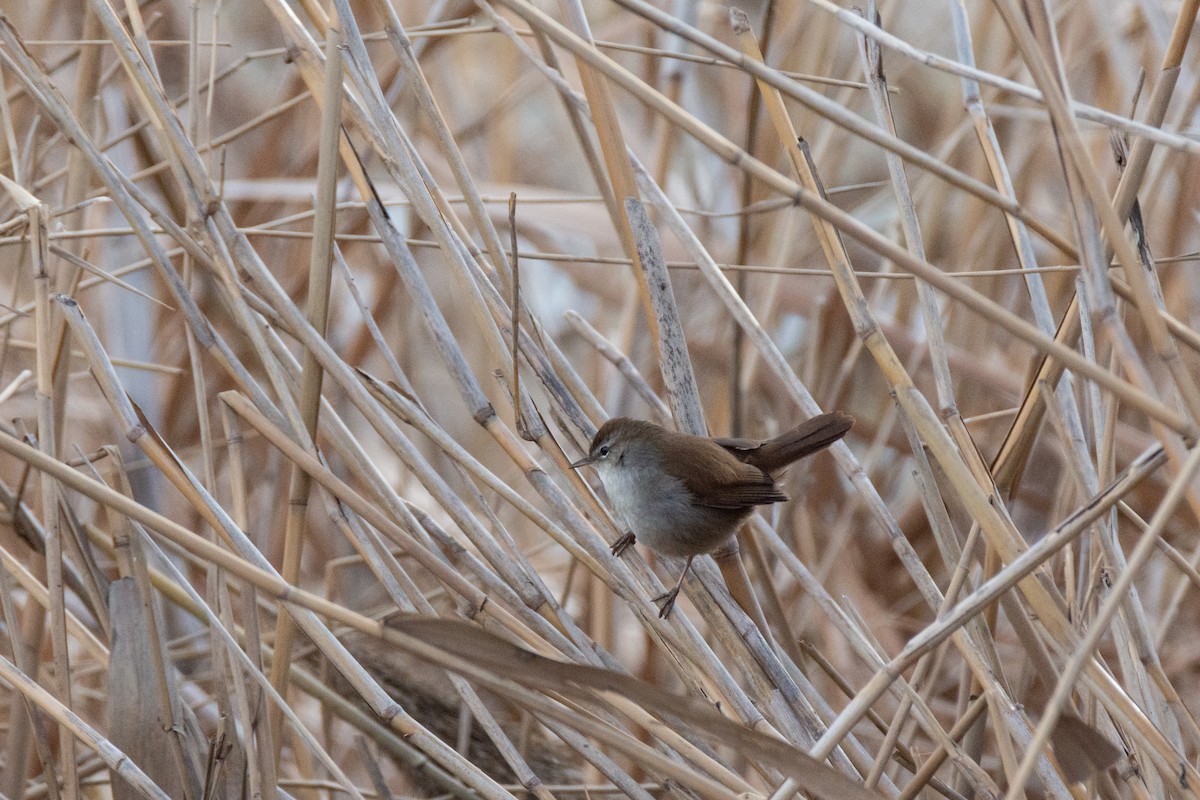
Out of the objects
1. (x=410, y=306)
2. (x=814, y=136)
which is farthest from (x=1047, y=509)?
(x=410, y=306)

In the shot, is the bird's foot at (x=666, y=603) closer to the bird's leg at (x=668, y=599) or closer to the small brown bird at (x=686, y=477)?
the bird's leg at (x=668, y=599)

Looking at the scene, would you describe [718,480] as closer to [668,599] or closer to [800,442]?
[800,442]

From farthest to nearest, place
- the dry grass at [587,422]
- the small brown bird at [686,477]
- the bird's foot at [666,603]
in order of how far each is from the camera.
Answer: the small brown bird at [686,477]
the bird's foot at [666,603]
the dry grass at [587,422]

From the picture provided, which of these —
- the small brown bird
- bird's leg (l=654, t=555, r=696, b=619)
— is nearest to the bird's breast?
the small brown bird

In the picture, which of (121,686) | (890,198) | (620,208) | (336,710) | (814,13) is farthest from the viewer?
(890,198)

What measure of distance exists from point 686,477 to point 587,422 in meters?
0.39

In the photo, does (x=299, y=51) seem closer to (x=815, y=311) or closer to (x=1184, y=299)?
(x=815, y=311)

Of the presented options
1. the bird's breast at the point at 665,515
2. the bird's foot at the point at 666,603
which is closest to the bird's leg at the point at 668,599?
the bird's foot at the point at 666,603

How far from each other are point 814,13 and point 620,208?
1455mm

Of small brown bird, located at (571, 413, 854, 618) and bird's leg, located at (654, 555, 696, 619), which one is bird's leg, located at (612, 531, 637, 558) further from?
bird's leg, located at (654, 555, 696, 619)

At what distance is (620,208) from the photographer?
1722 millimetres

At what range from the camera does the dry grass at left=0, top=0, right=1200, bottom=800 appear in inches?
45.4

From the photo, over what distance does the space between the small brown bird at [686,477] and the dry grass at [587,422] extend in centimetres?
8

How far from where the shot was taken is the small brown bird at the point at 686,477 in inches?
78.2
